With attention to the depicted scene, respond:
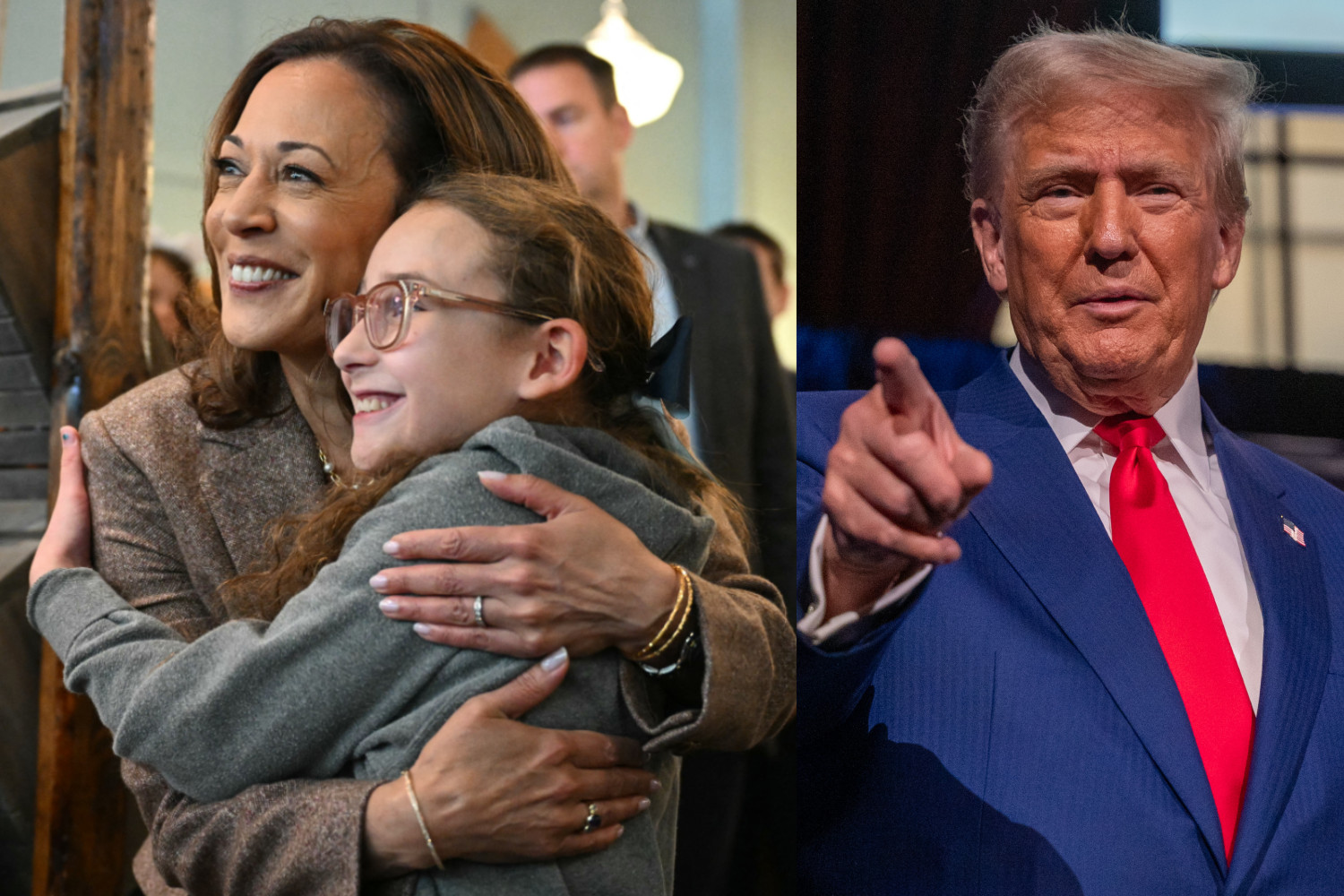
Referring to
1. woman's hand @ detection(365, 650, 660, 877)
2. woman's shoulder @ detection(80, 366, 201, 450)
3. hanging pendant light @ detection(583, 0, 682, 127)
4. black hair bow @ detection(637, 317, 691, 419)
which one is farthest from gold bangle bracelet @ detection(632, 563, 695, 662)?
hanging pendant light @ detection(583, 0, 682, 127)

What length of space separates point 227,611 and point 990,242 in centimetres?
125

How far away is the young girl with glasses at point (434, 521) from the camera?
1432mm

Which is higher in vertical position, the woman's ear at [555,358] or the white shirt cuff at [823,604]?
the woman's ear at [555,358]

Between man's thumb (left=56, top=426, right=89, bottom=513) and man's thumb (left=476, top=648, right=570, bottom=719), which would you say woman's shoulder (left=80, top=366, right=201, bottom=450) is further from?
man's thumb (left=476, top=648, right=570, bottom=719)

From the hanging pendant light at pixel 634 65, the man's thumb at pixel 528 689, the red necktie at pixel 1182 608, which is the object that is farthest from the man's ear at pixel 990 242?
the hanging pendant light at pixel 634 65

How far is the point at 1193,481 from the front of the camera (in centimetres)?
177

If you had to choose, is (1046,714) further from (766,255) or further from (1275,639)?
(766,255)

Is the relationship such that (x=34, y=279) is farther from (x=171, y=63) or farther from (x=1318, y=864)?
(x=1318, y=864)

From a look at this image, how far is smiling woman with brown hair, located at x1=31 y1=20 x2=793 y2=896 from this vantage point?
4.79 feet

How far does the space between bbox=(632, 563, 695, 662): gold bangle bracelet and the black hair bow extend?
0.97 feet

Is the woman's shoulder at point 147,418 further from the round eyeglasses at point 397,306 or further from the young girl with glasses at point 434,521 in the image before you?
the round eyeglasses at point 397,306

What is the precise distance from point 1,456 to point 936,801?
199 centimetres

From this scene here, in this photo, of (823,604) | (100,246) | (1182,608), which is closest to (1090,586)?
(1182,608)

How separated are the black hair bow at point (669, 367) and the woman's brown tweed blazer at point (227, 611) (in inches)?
10.2
